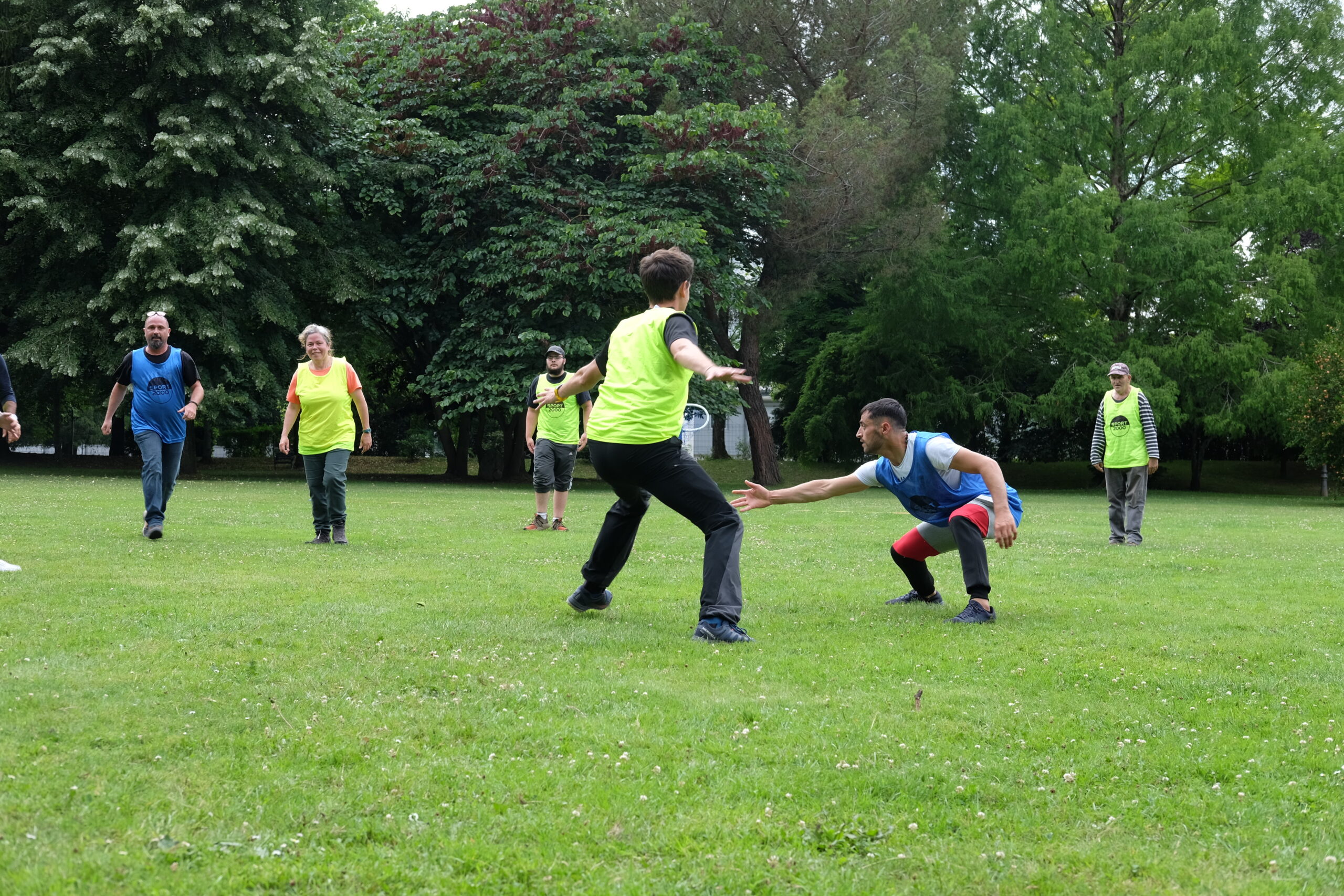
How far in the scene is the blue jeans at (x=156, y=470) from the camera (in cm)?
1234

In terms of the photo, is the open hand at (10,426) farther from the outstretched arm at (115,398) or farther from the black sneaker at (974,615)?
the black sneaker at (974,615)

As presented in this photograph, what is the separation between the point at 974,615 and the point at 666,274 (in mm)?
3206

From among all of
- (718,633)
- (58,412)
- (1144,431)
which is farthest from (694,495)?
(58,412)

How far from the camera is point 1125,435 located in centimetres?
1532

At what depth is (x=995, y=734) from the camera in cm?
502

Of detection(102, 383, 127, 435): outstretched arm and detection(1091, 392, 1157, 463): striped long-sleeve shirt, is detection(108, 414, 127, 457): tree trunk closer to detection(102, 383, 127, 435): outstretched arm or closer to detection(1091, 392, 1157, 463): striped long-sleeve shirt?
detection(102, 383, 127, 435): outstretched arm

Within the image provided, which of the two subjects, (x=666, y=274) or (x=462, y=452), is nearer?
(x=666, y=274)

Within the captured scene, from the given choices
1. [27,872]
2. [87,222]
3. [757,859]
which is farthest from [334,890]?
[87,222]

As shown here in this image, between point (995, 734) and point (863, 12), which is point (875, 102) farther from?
point (995, 734)

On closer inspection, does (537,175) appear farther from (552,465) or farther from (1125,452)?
(1125,452)

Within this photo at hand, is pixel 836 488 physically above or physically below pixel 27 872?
above

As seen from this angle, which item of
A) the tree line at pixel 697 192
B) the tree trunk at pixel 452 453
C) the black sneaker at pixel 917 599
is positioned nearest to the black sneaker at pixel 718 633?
the black sneaker at pixel 917 599

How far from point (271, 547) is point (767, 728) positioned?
836cm

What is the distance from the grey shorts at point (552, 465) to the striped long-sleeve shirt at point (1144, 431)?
673 cm
